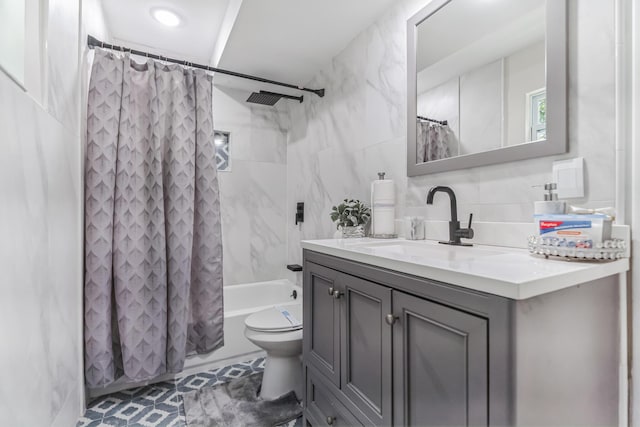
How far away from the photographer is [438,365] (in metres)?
0.75

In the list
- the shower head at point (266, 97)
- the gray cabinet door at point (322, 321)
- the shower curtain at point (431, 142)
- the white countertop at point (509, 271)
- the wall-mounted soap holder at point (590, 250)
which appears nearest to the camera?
the white countertop at point (509, 271)

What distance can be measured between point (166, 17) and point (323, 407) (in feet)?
8.14

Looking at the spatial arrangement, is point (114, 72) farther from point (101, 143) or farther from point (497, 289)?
point (497, 289)

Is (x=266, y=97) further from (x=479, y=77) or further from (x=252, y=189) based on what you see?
(x=479, y=77)

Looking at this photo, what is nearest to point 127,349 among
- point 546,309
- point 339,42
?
point 546,309

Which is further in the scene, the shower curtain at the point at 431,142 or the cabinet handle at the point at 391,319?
the shower curtain at the point at 431,142

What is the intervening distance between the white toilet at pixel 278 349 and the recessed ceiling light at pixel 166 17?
2.03 meters

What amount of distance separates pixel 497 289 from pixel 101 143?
1.97 m

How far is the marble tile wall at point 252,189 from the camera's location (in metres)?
2.75

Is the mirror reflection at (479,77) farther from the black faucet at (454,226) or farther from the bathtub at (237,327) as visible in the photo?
the bathtub at (237,327)

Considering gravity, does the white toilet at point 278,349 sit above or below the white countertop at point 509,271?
below

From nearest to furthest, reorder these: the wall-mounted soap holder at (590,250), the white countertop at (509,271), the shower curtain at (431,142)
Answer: the white countertop at (509,271)
the wall-mounted soap holder at (590,250)
the shower curtain at (431,142)

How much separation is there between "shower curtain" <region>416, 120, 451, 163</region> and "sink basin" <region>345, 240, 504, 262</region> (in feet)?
1.33

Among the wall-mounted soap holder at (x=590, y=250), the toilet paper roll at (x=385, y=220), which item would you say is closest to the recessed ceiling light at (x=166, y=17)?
the toilet paper roll at (x=385, y=220)
